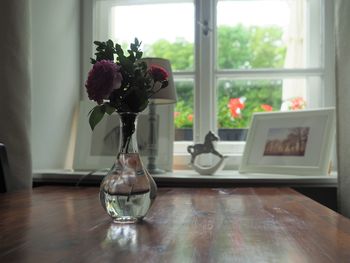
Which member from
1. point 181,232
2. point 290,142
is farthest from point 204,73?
point 181,232

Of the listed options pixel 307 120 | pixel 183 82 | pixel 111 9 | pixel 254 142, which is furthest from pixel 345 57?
pixel 111 9

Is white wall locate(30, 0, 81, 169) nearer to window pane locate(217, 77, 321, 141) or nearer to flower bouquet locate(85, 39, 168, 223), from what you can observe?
window pane locate(217, 77, 321, 141)

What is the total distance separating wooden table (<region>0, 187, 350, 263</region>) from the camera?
2.11ft

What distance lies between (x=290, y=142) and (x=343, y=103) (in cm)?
35

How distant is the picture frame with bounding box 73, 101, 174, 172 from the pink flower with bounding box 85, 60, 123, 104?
1111mm

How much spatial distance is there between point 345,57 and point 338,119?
228 millimetres

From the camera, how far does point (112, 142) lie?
2.01m

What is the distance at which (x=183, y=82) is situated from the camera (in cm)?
221

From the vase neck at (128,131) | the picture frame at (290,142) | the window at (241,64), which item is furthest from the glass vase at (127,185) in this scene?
the window at (241,64)

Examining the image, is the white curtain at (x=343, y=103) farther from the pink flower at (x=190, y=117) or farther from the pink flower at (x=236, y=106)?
the pink flower at (x=190, y=117)

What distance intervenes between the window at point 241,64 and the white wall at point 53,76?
1.66 feet

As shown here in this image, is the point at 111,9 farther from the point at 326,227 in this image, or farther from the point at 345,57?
the point at 326,227

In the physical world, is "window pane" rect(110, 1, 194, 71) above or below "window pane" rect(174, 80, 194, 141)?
above

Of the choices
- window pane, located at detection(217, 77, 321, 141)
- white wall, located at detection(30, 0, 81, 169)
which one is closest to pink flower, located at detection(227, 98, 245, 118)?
window pane, located at detection(217, 77, 321, 141)
